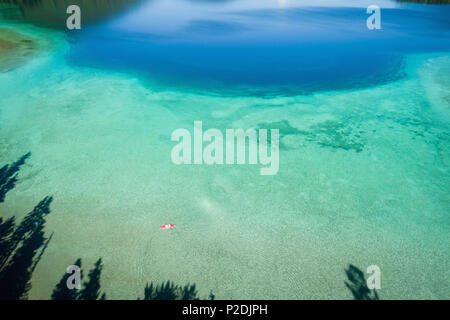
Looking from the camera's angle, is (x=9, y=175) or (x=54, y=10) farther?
(x=54, y=10)

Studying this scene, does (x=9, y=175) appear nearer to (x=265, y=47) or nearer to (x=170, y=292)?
(x=170, y=292)

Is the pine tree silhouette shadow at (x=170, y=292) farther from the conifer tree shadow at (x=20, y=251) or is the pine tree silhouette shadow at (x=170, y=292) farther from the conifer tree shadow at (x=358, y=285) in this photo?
the conifer tree shadow at (x=358, y=285)

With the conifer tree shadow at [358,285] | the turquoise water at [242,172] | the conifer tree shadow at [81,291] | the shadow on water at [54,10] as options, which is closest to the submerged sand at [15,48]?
the turquoise water at [242,172]

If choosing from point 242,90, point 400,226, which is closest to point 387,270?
point 400,226

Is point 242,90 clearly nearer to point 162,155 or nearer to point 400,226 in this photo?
point 162,155

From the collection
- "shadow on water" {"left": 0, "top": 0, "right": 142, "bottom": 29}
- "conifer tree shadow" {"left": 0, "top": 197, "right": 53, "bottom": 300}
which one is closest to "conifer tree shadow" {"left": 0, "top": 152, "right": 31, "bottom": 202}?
"conifer tree shadow" {"left": 0, "top": 197, "right": 53, "bottom": 300}

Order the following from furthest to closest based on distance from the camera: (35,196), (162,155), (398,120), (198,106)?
(198,106) < (398,120) < (162,155) < (35,196)

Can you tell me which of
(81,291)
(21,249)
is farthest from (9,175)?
(81,291)
